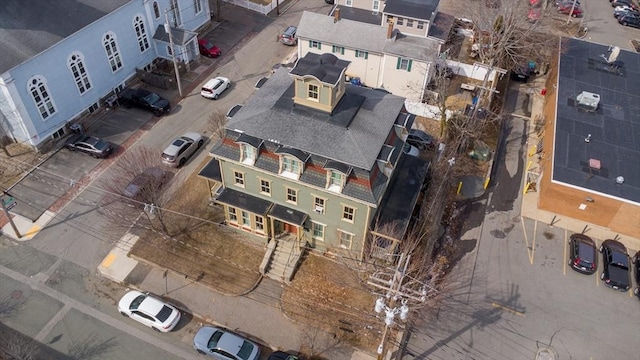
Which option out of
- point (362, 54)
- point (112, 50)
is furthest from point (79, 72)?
point (362, 54)

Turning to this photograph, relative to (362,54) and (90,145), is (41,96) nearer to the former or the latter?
(90,145)

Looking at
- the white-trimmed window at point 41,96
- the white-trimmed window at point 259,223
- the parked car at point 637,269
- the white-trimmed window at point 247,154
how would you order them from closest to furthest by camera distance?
the white-trimmed window at point 247,154, the parked car at point 637,269, the white-trimmed window at point 259,223, the white-trimmed window at point 41,96

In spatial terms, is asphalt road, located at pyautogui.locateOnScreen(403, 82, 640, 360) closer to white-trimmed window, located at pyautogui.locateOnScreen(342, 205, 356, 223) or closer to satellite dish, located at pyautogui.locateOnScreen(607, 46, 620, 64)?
white-trimmed window, located at pyautogui.locateOnScreen(342, 205, 356, 223)

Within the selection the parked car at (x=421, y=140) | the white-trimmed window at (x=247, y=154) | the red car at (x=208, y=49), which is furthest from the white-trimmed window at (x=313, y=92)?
the red car at (x=208, y=49)

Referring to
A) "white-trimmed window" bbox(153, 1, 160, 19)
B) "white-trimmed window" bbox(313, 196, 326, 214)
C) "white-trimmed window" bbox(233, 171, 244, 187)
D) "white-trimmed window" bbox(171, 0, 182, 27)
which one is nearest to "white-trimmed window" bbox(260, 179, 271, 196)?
"white-trimmed window" bbox(233, 171, 244, 187)

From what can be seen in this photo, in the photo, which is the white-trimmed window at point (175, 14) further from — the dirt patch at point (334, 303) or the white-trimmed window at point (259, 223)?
the dirt patch at point (334, 303)
